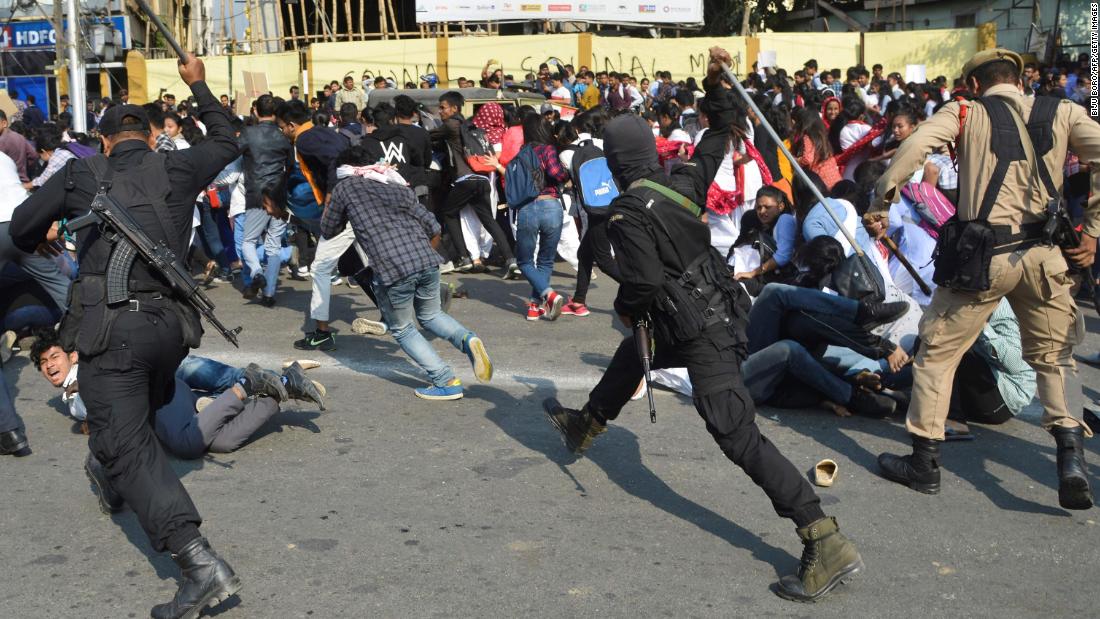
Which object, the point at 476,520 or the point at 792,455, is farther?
the point at 792,455

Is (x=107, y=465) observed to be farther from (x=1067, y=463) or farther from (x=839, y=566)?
(x=1067, y=463)

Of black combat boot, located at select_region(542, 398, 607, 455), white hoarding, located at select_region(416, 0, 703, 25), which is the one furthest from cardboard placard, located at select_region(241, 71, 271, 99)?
black combat boot, located at select_region(542, 398, 607, 455)

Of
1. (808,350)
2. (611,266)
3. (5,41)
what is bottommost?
(808,350)

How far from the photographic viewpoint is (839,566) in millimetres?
4020

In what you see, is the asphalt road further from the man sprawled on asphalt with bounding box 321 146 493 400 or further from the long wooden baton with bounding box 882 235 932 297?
the long wooden baton with bounding box 882 235 932 297

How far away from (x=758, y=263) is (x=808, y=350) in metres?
1.82

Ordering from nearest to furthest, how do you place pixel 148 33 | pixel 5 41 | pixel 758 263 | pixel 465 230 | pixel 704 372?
pixel 704 372, pixel 758 263, pixel 465 230, pixel 5 41, pixel 148 33

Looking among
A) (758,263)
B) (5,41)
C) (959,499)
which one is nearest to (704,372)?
(959,499)

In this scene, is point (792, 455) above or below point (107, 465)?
below

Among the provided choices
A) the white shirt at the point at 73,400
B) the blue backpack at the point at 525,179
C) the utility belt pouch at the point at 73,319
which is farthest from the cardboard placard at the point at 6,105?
the utility belt pouch at the point at 73,319

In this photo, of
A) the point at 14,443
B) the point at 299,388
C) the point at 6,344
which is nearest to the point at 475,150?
the point at 6,344

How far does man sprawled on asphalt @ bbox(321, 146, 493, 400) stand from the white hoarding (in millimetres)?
23971

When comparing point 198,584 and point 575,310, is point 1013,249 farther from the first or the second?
point 575,310

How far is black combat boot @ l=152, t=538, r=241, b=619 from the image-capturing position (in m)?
3.81
